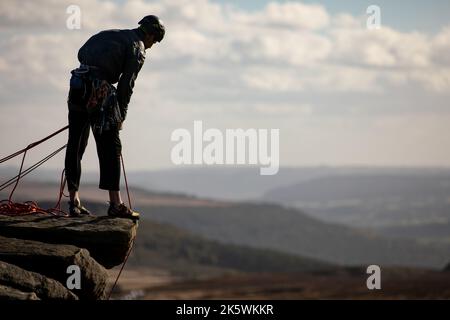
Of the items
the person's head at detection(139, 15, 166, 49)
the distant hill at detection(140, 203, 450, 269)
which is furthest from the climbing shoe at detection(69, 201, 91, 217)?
the distant hill at detection(140, 203, 450, 269)

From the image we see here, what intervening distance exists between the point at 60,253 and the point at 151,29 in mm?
3015

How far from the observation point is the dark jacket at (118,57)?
33.4 ft

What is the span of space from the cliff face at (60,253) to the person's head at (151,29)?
92.3 inches

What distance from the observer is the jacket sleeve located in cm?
1019

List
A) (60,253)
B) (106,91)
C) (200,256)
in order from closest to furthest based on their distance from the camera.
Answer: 1. (60,253)
2. (106,91)
3. (200,256)

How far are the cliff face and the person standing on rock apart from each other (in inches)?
21.3

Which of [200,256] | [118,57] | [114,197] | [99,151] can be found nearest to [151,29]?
[118,57]

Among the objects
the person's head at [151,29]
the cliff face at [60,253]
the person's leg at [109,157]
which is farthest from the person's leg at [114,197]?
the person's head at [151,29]

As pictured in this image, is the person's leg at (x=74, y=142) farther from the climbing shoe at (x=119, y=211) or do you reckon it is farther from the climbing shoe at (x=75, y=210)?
the climbing shoe at (x=119, y=211)

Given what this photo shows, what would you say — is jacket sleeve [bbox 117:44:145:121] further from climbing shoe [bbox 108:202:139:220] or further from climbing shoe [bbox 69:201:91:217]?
climbing shoe [bbox 69:201:91:217]

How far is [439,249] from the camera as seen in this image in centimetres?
14125

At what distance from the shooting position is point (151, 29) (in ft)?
34.3

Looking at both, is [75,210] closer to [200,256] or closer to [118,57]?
[118,57]
